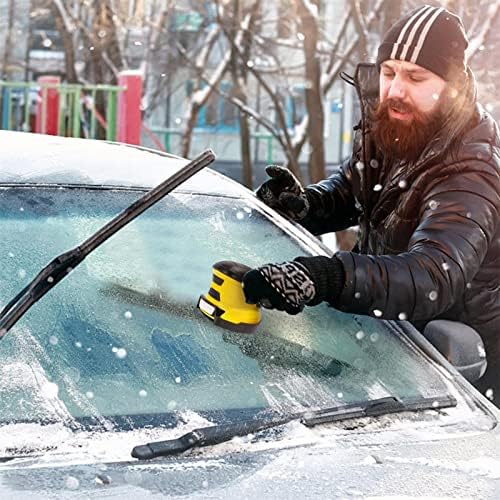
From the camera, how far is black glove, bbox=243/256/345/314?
83.4 inches

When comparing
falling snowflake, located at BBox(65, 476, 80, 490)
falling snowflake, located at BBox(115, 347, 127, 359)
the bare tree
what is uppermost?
falling snowflake, located at BBox(115, 347, 127, 359)

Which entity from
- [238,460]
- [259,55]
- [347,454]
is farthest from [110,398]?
[259,55]

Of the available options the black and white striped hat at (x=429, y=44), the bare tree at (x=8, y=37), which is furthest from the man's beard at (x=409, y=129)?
the bare tree at (x=8, y=37)

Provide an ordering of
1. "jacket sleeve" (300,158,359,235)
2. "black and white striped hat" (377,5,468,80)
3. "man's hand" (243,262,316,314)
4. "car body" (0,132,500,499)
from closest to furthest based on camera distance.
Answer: "car body" (0,132,500,499) → "man's hand" (243,262,316,314) → "black and white striped hat" (377,5,468,80) → "jacket sleeve" (300,158,359,235)

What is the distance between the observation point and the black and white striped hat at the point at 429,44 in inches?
104

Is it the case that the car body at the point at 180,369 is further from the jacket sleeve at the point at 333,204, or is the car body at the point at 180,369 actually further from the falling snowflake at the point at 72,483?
the jacket sleeve at the point at 333,204

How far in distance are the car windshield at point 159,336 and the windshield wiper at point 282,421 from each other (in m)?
0.03

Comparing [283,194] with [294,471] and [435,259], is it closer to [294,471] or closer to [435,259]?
[435,259]

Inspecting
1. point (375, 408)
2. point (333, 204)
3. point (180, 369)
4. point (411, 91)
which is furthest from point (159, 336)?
point (333, 204)

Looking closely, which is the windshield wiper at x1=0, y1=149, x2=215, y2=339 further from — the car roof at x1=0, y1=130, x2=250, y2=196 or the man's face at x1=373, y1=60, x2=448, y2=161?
the man's face at x1=373, y1=60, x2=448, y2=161

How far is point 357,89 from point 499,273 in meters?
0.60

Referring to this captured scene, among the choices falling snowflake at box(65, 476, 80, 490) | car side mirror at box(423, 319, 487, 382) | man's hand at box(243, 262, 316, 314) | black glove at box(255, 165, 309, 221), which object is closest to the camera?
falling snowflake at box(65, 476, 80, 490)

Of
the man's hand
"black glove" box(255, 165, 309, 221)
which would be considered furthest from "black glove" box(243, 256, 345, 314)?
"black glove" box(255, 165, 309, 221)

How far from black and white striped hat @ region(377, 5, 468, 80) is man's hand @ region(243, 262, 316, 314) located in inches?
30.2
